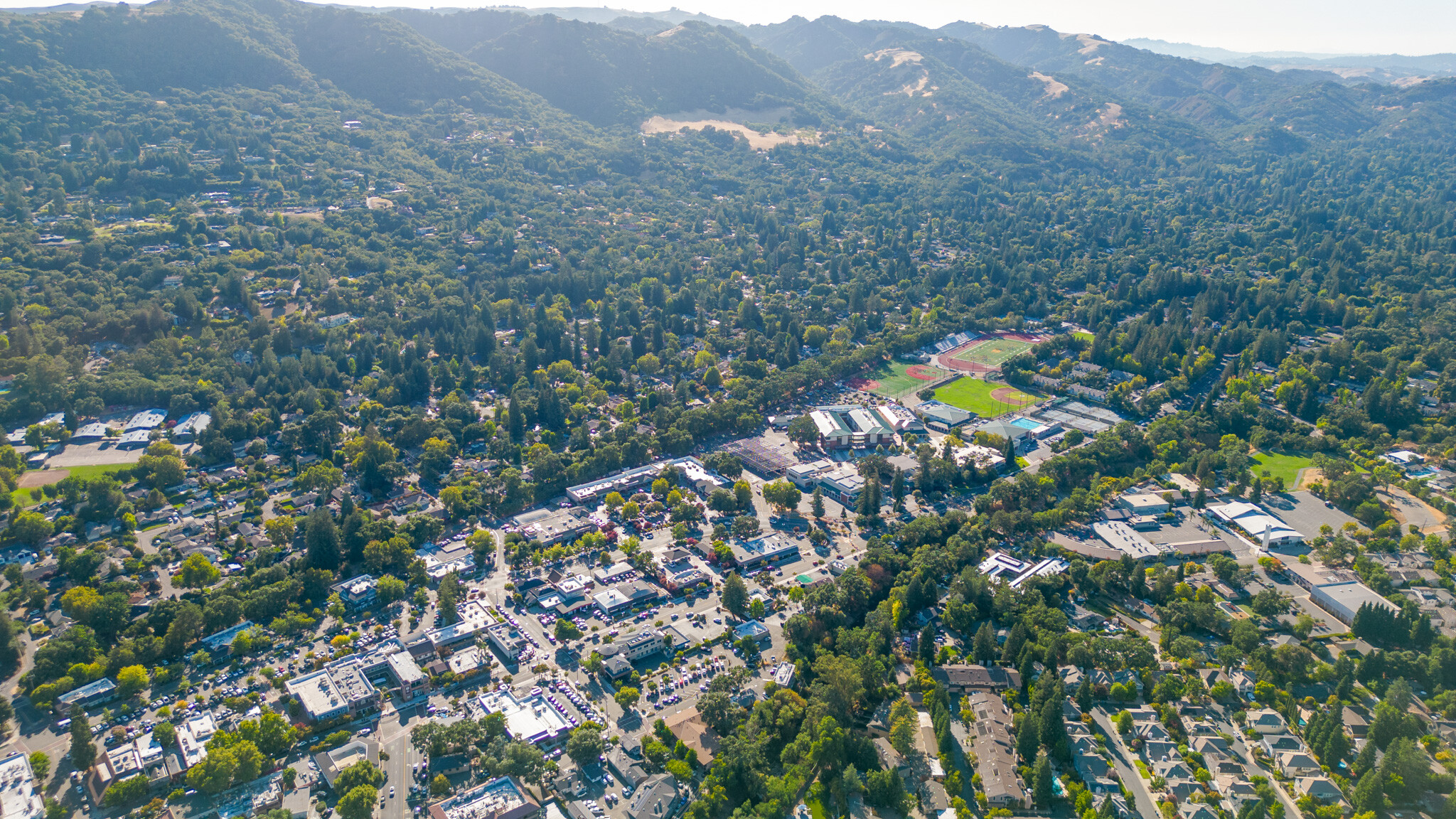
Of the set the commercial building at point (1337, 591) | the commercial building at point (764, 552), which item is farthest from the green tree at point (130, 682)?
the commercial building at point (1337, 591)

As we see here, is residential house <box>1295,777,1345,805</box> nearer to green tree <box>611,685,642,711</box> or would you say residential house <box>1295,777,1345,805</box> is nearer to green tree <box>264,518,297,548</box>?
green tree <box>611,685,642,711</box>

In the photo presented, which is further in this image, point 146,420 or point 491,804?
point 146,420

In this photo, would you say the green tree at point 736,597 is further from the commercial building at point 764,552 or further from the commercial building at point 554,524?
the commercial building at point 554,524

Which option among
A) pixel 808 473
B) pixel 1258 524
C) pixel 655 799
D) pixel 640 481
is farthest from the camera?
pixel 808 473

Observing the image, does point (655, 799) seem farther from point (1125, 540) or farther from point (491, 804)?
point (1125, 540)

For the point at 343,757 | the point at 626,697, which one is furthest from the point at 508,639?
the point at 343,757

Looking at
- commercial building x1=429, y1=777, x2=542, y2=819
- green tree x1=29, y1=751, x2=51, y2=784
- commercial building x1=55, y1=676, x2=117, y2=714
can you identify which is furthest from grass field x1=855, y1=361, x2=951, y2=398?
green tree x1=29, y1=751, x2=51, y2=784

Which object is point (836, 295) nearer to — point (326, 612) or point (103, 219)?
point (326, 612)
